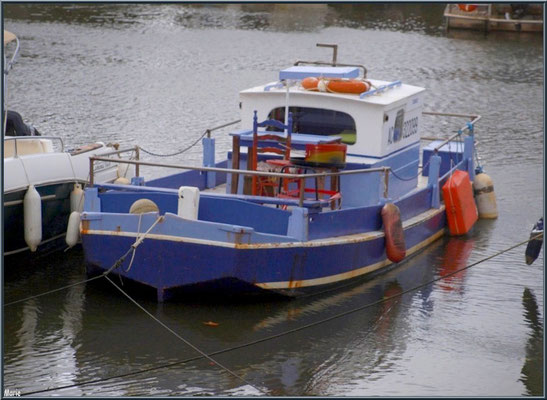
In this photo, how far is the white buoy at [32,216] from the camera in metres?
13.1

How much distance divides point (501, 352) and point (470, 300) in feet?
5.63

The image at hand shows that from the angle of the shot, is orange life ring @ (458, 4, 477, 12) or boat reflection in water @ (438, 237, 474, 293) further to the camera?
orange life ring @ (458, 4, 477, 12)

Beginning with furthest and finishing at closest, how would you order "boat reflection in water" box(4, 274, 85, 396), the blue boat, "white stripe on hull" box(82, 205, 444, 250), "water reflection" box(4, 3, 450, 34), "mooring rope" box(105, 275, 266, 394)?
"water reflection" box(4, 3, 450, 34), the blue boat, "white stripe on hull" box(82, 205, 444, 250), "mooring rope" box(105, 275, 266, 394), "boat reflection in water" box(4, 274, 85, 396)

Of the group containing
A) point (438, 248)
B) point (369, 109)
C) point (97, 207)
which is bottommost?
point (438, 248)

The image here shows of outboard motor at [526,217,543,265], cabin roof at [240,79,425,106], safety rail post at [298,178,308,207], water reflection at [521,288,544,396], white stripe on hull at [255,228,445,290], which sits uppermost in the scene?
cabin roof at [240,79,425,106]

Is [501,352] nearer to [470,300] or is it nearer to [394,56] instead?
[470,300]

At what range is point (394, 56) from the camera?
3416cm

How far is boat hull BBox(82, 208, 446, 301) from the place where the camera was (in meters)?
11.5

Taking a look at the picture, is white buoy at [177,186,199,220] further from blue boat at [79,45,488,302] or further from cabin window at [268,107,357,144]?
cabin window at [268,107,357,144]

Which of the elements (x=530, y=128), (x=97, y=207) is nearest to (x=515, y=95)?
(x=530, y=128)

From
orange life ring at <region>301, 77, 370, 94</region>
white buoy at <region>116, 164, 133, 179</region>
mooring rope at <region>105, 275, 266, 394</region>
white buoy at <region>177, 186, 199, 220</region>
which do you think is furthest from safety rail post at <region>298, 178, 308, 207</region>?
white buoy at <region>116, 164, 133, 179</region>

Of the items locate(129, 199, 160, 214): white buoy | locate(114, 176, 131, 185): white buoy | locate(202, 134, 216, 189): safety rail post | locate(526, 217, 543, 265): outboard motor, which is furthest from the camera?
locate(202, 134, 216, 189): safety rail post

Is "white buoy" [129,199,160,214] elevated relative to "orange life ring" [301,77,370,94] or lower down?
lower down

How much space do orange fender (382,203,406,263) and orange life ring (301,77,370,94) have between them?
1.65 m
